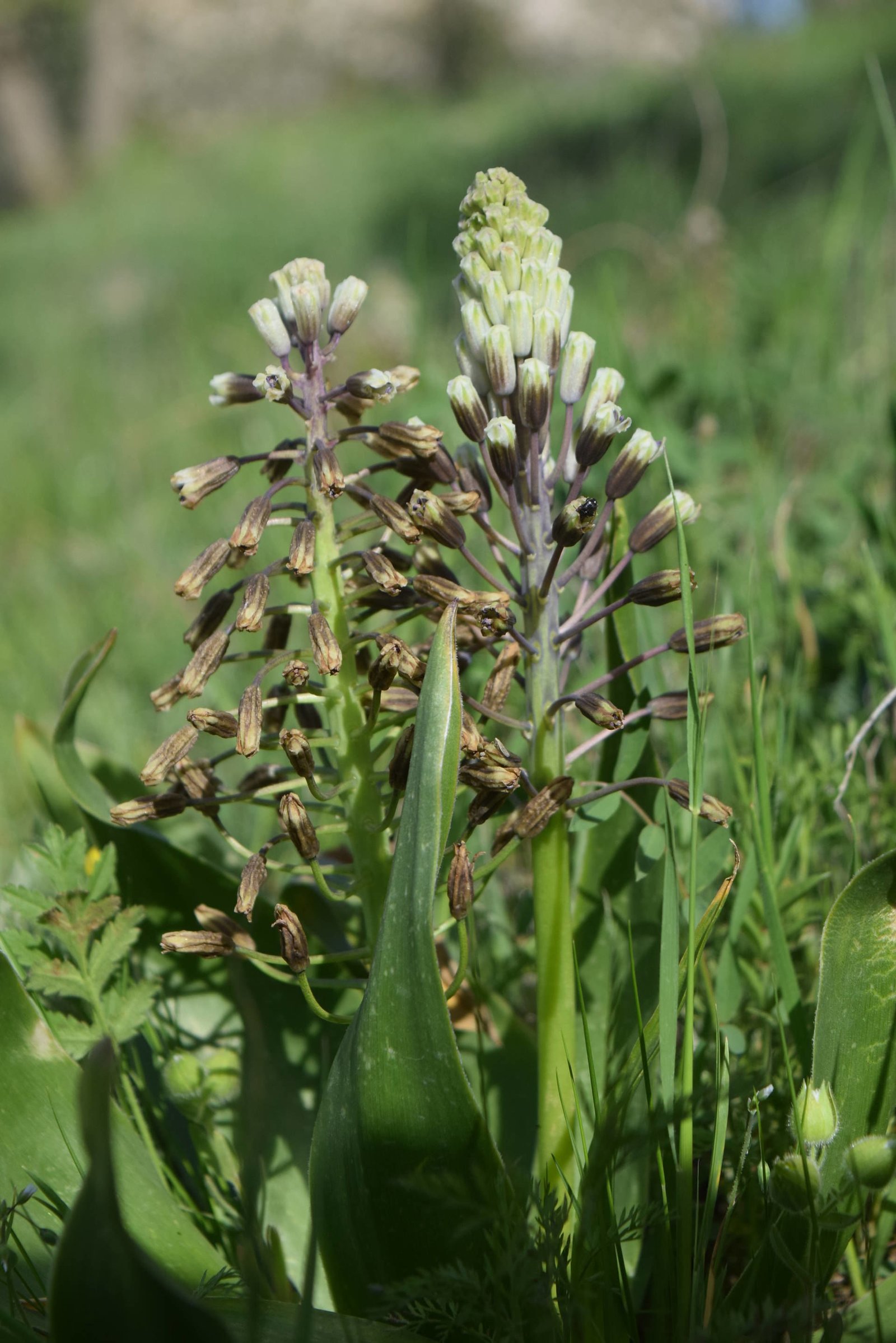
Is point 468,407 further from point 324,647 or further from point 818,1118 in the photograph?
point 818,1118

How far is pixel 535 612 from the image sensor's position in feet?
4.61

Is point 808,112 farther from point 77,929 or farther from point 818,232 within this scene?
point 77,929

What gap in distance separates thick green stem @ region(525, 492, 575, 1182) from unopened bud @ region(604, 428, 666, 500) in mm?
85

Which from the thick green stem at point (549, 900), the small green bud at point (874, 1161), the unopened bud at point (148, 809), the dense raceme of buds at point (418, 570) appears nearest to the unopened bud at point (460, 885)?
the dense raceme of buds at point (418, 570)

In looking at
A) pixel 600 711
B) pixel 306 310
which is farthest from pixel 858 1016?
pixel 306 310

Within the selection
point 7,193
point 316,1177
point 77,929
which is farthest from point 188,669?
point 7,193

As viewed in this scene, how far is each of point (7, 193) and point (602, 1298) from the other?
23772 mm

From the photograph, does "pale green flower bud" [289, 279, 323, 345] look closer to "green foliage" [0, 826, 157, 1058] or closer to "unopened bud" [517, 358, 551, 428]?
"unopened bud" [517, 358, 551, 428]

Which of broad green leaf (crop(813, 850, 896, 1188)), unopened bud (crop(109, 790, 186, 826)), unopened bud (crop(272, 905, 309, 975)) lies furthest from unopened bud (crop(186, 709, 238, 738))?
broad green leaf (crop(813, 850, 896, 1188))

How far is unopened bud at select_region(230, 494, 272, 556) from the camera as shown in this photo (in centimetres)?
131

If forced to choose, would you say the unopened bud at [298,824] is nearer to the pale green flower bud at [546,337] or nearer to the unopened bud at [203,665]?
the unopened bud at [203,665]

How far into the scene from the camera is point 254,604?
4.22 feet

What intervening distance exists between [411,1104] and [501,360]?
0.81 metres

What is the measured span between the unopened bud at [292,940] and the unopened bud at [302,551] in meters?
0.38
